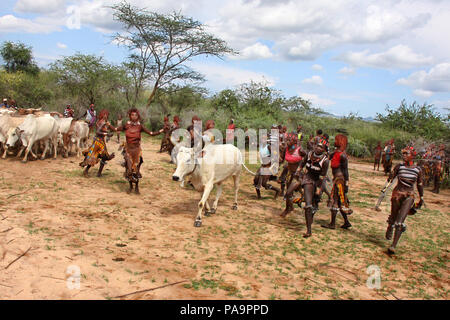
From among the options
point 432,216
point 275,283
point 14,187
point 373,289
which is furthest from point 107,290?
point 432,216

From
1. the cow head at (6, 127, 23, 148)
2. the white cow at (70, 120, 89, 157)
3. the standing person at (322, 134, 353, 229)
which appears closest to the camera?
the standing person at (322, 134, 353, 229)

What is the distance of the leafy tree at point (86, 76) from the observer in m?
21.3

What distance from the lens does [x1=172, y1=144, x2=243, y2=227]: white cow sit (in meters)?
6.74

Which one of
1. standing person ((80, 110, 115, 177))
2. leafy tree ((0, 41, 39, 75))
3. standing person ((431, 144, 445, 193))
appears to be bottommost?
standing person ((431, 144, 445, 193))

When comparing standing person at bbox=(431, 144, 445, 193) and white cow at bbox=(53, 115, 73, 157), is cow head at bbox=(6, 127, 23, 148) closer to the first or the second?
white cow at bbox=(53, 115, 73, 157)

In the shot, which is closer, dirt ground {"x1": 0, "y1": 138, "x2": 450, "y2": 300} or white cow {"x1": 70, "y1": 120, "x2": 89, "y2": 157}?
dirt ground {"x1": 0, "y1": 138, "x2": 450, "y2": 300}

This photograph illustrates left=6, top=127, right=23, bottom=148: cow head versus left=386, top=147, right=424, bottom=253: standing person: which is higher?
left=6, top=127, right=23, bottom=148: cow head

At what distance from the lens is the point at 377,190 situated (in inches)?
505

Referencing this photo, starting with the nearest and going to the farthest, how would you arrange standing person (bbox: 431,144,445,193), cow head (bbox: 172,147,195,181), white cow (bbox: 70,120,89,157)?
cow head (bbox: 172,147,195,181), white cow (bbox: 70,120,89,157), standing person (bbox: 431,144,445,193)

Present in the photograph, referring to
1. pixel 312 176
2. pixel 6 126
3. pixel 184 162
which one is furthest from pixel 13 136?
pixel 312 176

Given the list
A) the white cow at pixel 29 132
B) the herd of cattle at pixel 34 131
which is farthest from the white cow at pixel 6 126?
the white cow at pixel 29 132

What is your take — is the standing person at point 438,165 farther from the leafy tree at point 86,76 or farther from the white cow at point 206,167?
the leafy tree at point 86,76

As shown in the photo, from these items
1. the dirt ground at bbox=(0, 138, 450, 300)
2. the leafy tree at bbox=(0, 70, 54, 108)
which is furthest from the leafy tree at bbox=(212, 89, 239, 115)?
the dirt ground at bbox=(0, 138, 450, 300)

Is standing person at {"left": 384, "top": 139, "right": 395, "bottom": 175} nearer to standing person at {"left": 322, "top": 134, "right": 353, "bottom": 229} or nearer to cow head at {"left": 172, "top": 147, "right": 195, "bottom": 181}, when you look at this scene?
standing person at {"left": 322, "top": 134, "right": 353, "bottom": 229}
